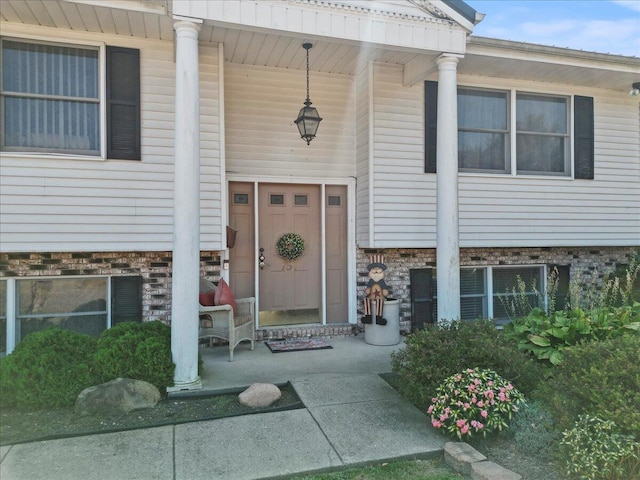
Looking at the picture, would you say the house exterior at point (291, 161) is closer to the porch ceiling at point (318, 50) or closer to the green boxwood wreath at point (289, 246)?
the porch ceiling at point (318, 50)

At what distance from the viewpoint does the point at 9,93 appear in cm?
508

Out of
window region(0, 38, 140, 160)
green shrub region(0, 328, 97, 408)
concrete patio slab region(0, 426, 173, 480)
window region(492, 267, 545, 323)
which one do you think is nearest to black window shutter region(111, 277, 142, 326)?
green shrub region(0, 328, 97, 408)

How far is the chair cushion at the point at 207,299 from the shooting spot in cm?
548

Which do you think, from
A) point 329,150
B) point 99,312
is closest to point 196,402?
point 99,312

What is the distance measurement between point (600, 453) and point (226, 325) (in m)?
3.83

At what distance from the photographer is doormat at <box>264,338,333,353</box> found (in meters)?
5.79

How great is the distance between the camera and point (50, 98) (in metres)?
5.21

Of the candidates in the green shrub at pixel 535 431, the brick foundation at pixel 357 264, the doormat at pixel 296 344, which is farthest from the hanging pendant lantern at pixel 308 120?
the green shrub at pixel 535 431

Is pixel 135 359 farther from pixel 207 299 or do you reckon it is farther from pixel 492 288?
pixel 492 288

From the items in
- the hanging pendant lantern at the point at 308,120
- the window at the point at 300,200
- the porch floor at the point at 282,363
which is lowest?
the porch floor at the point at 282,363

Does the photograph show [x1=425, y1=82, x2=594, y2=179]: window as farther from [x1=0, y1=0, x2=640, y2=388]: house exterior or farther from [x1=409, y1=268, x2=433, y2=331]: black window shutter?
[x1=409, y1=268, x2=433, y2=331]: black window shutter

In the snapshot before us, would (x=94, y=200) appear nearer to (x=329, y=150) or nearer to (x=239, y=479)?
(x=329, y=150)

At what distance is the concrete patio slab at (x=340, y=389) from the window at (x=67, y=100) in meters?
3.32

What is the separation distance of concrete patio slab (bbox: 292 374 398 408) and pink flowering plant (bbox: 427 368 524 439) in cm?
80
